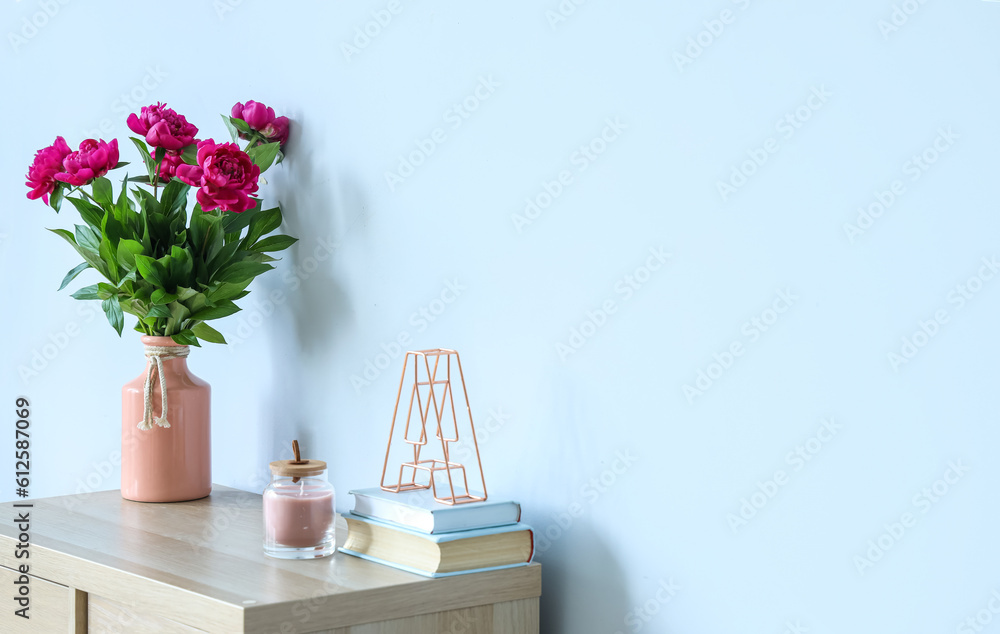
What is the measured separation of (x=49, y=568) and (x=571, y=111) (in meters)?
0.82

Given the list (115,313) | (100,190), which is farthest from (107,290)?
(100,190)

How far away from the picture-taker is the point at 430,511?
1.08 metres

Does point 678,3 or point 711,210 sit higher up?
point 678,3

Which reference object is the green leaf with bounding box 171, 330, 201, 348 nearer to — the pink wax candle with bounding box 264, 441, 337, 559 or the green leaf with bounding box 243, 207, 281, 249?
the green leaf with bounding box 243, 207, 281, 249

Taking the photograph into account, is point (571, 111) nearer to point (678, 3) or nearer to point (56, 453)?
point (678, 3)

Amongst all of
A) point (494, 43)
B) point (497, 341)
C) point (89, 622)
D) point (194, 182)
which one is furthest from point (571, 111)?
point (89, 622)

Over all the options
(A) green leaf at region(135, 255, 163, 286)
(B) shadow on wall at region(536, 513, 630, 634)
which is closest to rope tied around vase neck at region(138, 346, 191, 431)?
(A) green leaf at region(135, 255, 163, 286)

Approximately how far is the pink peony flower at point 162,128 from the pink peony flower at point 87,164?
0.05 meters

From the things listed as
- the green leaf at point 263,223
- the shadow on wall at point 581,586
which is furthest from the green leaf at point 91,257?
the shadow on wall at point 581,586

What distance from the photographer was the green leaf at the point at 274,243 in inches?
59.6

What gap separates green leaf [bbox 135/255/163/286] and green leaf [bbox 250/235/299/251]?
150 millimetres

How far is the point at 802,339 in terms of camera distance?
973mm

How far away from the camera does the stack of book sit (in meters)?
1.08

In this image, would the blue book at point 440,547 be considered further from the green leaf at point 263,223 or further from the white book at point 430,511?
the green leaf at point 263,223
